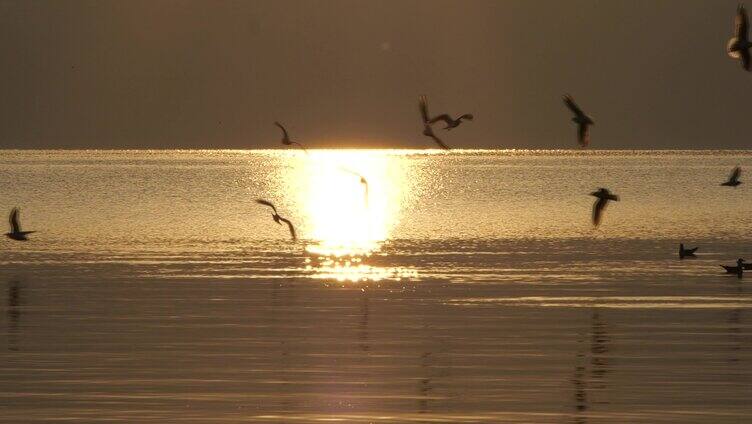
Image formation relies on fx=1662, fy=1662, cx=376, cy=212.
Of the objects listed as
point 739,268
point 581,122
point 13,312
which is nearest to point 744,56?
point 581,122

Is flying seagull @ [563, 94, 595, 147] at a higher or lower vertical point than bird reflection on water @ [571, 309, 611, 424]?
higher

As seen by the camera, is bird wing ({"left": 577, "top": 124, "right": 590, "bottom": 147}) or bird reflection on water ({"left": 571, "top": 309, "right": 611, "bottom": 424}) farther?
bird wing ({"left": 577, "top": 124, "right": 590, "bottom": 147})

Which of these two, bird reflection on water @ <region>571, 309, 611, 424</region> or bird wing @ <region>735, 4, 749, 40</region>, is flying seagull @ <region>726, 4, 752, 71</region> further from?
bird reflection on water @ <region>571, 309, 611, 424</region>

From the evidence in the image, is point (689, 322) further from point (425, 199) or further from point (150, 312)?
point (425, 199)

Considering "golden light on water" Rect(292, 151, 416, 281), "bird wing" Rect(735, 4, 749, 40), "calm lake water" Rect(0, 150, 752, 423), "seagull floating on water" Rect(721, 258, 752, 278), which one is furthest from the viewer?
"golden light on water" Rect(292, 151, 416, 281)

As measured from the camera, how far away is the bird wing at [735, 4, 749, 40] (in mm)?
29716

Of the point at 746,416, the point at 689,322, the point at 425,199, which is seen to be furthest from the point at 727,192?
the point at 746,416

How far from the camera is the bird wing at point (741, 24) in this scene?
2972 centimetres

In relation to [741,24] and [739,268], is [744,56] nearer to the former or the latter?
[741,24]

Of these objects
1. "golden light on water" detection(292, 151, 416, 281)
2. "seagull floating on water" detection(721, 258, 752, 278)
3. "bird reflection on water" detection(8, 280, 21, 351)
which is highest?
"golden light on water" detection(292, 151, 416, 281)

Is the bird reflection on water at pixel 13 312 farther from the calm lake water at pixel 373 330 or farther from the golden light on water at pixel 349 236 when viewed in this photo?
the golden light on water at pixel 349 236

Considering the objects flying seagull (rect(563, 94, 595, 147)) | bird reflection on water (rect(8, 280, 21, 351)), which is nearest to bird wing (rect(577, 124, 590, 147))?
flying seagull (rect(563, 94, 595, 147))

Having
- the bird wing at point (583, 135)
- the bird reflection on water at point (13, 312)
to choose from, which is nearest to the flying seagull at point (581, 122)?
the bird wing at point (583, 135)

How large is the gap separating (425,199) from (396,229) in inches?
2256
